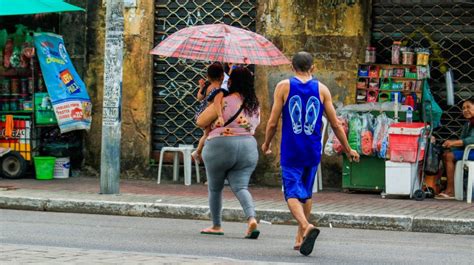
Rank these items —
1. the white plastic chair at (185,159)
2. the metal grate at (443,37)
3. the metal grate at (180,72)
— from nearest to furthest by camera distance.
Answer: the metal grate at (443,37), the white plastic chair at (185,159), the metal grate at (180,72)

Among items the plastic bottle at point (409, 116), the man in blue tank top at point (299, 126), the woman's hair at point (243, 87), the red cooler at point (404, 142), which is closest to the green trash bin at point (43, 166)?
the red cooler at point (404, 142)

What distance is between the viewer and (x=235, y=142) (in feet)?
32.9

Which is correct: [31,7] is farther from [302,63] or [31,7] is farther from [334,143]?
[302,63]

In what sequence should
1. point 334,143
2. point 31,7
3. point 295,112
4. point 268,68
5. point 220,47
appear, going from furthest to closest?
point 268,68, point 31,7, point 334,143, point 220,47, point 295,112

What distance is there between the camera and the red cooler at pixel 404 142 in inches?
543

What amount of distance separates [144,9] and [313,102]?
7.26m

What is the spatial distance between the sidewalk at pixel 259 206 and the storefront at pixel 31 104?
937mm

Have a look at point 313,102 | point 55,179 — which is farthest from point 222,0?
point 313,102

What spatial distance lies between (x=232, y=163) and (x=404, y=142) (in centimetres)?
443

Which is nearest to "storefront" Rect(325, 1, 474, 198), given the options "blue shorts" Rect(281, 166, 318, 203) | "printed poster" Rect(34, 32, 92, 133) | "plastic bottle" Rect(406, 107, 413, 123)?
"plastic bottle" Rect(406, 107, 413, 123)

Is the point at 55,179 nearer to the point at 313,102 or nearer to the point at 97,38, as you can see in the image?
the point at 97,38

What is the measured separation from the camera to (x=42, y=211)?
12.9 metres

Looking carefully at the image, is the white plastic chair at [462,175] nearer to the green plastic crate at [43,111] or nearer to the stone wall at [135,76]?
the stone wall at [135,76]

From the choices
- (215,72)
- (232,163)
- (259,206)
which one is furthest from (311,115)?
(259,206)
